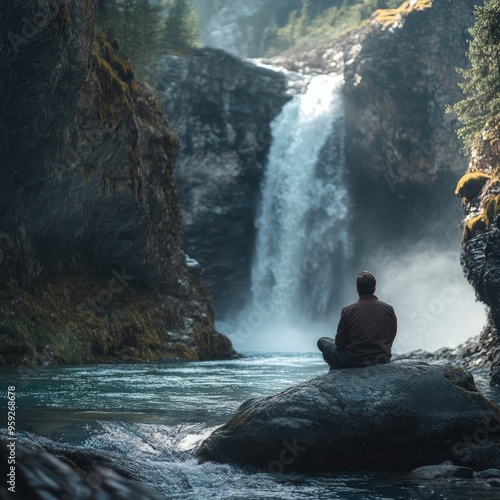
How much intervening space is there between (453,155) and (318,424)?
43.8m

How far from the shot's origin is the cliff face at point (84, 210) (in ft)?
67.4

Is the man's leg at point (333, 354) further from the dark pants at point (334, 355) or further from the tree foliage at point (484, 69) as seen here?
the tree foliage at point (484, 69)

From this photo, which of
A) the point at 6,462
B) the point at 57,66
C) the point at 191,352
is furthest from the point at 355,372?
the point at 191,352

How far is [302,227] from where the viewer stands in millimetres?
49844

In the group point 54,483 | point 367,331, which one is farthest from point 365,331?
point 54,483

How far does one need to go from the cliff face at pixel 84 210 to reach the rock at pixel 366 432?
12457 millimetres

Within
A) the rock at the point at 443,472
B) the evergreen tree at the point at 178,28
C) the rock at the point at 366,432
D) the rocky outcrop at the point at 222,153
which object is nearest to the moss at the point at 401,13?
the rocky outcrop at the point at 222,153

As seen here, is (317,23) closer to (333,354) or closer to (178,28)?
(178,28)

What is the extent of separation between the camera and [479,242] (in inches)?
962

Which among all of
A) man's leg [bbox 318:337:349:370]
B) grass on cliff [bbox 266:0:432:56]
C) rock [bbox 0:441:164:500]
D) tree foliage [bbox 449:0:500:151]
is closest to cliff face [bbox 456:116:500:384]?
tree foliage [bbox 449:0:500:151]

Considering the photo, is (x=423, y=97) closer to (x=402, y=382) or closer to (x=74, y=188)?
(x=74, y=188)

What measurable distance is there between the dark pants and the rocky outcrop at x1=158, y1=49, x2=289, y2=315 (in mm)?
41216

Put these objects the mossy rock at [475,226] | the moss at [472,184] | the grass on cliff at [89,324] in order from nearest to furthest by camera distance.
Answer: the grass on cliff at [89,324] < the mossy rock at [475,226] < the moss at [472,184]

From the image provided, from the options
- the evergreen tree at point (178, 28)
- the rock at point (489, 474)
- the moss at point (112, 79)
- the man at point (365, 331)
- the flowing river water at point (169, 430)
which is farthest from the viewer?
the evergreen tree at point (178, 28)
